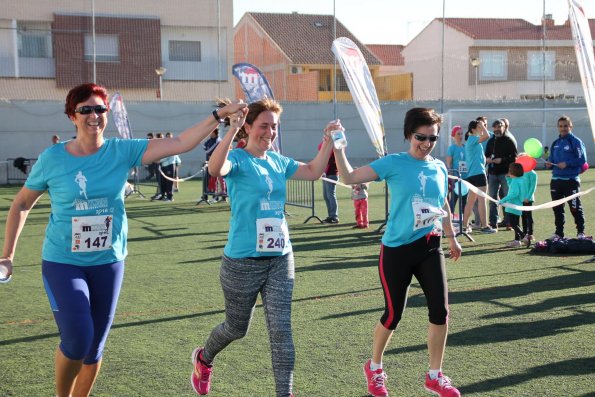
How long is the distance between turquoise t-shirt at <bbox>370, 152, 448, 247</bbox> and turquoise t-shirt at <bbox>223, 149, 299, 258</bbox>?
86 centimetres

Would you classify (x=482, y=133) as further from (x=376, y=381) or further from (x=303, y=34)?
(x=303, y=34)

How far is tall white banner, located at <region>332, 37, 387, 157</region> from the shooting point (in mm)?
9500

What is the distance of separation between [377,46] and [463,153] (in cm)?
4055

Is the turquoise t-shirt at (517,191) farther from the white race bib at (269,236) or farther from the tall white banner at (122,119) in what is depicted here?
the tall white banner at (122,119)

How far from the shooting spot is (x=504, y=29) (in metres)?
41.0

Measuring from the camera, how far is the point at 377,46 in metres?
54.1

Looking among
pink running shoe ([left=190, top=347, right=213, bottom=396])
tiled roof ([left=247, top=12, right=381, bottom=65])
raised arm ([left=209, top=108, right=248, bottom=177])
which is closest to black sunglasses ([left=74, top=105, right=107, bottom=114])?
raised arm ([left=209, top=108, right=248, bottom=177])

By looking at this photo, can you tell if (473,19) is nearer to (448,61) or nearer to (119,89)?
(448,61)

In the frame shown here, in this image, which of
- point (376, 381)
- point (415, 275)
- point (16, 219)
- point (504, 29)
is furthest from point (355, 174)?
point (504, 29)

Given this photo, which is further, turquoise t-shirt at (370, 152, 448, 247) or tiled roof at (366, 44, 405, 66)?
tiled roof at (366, 44, 405, 66)

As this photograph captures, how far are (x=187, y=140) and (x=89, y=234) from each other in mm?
765

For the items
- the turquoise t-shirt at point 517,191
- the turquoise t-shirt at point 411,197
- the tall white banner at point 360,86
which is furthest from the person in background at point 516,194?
the turquoise t-shirt at point 411,197

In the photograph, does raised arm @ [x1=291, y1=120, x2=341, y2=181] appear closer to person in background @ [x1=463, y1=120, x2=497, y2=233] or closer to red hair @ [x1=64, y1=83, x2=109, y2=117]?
red hair @ [x1=64, y1=83, x2=109, y2=117]

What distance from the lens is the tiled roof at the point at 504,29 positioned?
35.5 meters
